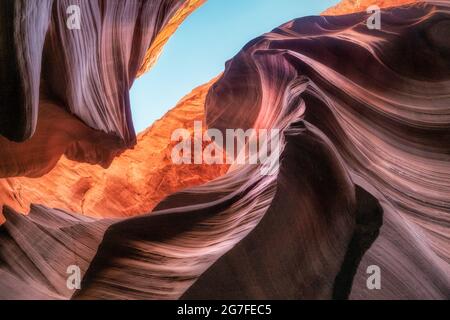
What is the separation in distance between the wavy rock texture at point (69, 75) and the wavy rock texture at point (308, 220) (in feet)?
2.89

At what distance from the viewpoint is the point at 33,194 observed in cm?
892

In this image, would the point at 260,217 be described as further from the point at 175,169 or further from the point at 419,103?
the point at 175,169

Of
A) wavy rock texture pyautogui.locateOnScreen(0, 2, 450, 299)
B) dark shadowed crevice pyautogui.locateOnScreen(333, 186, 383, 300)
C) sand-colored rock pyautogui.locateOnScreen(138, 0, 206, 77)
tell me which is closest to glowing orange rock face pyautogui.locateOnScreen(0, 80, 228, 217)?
sand-colored rock pyautogui.locateOnScreen(138, 0, 206, 77)

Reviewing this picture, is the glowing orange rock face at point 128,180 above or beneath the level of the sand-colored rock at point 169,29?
beneath

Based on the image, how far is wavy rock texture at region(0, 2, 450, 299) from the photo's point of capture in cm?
274

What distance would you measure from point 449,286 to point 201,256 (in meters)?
1.49

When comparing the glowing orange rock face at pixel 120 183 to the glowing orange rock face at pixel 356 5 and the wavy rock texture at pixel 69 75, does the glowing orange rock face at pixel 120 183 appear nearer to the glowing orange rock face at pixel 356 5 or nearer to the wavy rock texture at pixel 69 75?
the wavy rock texture at pixel 69 75

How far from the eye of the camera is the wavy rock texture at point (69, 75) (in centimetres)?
299

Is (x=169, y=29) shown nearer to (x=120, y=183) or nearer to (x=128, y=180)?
(x=128, y=180)

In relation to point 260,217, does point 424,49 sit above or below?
above

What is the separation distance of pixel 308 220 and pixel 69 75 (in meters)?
2.57

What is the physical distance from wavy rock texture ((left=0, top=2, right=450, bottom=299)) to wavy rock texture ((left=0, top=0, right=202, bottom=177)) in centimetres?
88

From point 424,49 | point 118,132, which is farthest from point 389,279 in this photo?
point 424,49

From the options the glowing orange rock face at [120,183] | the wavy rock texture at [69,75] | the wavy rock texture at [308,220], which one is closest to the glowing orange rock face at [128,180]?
the glowing orange rock face at [120,183]
